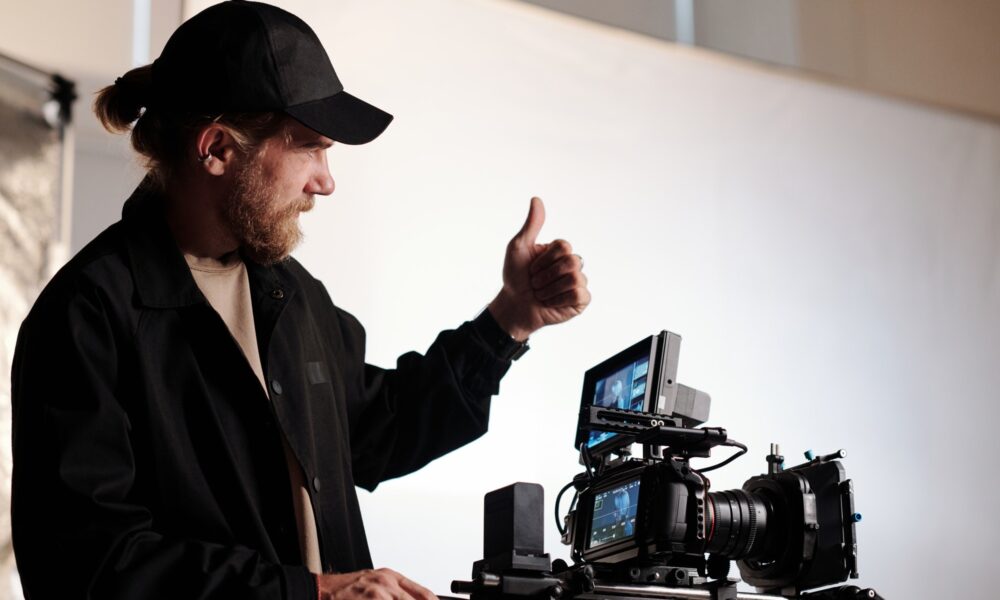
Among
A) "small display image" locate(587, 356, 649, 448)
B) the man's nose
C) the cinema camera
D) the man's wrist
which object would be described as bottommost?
the cinema camera

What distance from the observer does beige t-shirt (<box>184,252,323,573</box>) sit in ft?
4.69

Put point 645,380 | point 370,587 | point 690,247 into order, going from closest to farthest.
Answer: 1. point 370,587
2. point 645,380
3. point 690,247

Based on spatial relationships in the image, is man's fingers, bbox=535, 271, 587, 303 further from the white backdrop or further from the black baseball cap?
the white backdrop

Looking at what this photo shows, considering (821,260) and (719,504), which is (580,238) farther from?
(719,504)

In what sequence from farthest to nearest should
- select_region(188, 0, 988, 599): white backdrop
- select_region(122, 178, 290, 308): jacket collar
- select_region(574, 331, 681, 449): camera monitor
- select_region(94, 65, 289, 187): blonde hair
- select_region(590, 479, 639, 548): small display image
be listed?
select_region(188, 0, 988, 599): white backdrop, select_region(574, 331, 681, 449): camera monitor, select_region(590, 479, 639, 548): small display image, select_region(94, 65, 289, 187): blonde hair, select_region(122, 178, 290, 308): jacket collar

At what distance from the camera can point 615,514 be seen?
5.58 feet

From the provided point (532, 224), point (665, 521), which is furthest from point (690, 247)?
point (665, 521)

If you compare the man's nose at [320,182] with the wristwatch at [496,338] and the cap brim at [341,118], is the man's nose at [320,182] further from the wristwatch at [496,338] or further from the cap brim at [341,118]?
the wristwatch at [496,338]

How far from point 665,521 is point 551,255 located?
425 mm

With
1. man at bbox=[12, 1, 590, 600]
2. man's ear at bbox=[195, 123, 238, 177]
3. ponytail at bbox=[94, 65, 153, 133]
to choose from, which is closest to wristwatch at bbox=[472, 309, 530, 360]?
man at bbox=[12, 1, 590, 600]

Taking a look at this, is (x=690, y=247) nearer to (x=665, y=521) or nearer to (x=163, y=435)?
(x=665, y=521)

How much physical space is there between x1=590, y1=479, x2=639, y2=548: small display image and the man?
0.24 meters

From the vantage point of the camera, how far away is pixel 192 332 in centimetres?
143

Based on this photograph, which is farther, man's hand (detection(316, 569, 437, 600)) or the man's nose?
the man's nose
